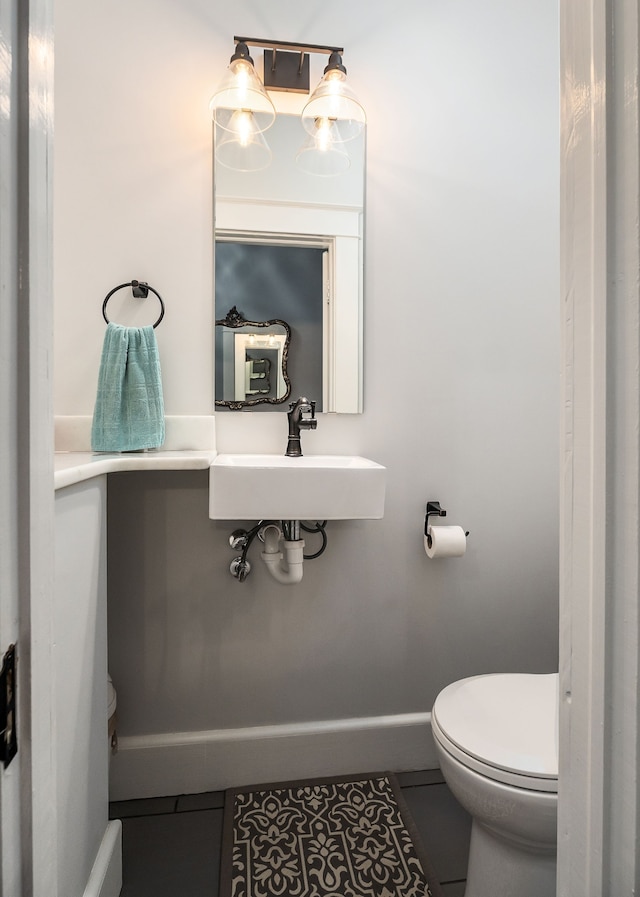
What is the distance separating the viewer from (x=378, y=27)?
5.18 ft

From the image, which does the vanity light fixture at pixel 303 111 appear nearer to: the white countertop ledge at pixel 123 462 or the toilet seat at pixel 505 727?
the white countertop ledge at pixel 123 462

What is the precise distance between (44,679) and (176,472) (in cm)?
114

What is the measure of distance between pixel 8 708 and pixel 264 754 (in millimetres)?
1422

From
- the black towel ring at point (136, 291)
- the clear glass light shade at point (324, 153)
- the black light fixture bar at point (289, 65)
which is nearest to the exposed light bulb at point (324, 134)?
the clear glass light shade at point (324, 153)

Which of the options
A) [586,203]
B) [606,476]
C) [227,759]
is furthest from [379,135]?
[227,759]

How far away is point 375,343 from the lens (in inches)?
64.7

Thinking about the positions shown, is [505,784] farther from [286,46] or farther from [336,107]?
[286,46]

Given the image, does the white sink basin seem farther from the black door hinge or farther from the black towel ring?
the black door hinge

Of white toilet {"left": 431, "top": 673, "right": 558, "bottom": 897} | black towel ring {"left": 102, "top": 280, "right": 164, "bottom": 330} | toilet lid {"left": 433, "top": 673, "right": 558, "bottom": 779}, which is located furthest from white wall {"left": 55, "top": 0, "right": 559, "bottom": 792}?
white toilet {"left": 431, "top": 673, "right": 558, "bottom": 897}

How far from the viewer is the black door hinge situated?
0.38 meters

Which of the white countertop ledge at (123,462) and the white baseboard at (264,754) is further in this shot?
the white baseboard at (264,754)

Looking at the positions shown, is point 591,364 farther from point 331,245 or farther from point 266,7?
point 266,7

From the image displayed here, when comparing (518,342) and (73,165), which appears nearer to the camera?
(73,165)

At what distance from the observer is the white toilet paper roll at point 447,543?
5.15 ft
